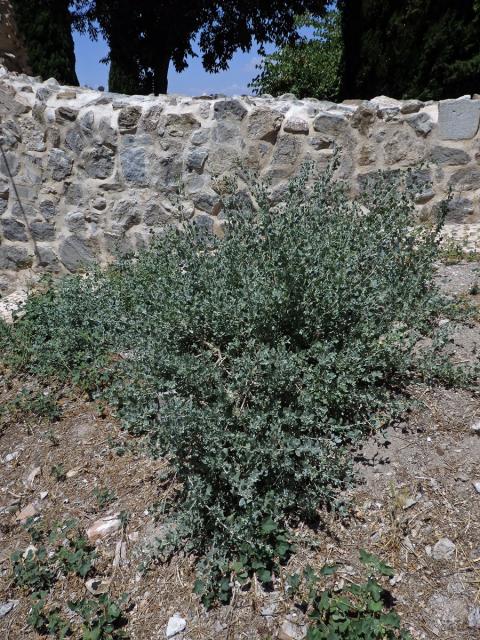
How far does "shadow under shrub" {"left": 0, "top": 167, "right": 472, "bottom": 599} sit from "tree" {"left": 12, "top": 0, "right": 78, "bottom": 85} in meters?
4.39

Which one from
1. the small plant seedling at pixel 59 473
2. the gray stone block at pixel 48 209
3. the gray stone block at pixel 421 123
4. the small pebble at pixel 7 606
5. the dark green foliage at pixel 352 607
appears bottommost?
the small pebble at pixel 7 606

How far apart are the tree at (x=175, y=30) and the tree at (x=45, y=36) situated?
2.42 m

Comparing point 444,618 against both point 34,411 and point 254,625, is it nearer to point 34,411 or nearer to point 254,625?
point 254,625

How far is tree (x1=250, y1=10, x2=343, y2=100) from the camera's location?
35.3 ft

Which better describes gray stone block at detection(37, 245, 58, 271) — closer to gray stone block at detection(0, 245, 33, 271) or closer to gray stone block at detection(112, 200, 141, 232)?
gray stone block at detection(0, 245, 33, 271)

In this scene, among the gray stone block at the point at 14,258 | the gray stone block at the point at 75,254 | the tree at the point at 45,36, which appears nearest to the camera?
the gray stone block at the point at 75,254

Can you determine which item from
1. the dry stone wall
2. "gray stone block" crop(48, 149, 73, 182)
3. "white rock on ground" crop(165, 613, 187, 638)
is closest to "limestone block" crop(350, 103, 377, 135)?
the dry stone wall

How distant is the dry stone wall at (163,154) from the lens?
4254 mm

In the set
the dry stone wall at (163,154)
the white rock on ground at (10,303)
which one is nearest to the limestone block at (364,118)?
the dry stone wall at (163,154)

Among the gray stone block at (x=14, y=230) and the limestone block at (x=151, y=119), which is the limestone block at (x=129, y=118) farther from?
the gray stone block at (x=14, y=230)

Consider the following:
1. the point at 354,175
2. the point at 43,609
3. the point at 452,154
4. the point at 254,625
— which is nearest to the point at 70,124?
the point at 354,175

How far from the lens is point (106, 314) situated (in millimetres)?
3598

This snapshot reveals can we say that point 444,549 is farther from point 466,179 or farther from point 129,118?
point 129,118

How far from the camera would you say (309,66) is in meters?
10.8
